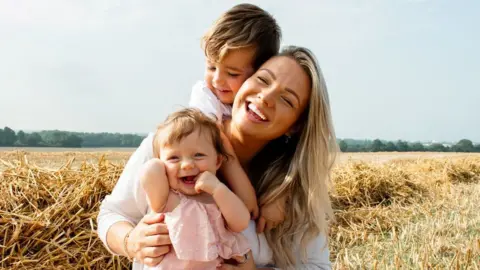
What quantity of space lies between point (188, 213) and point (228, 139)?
57cm

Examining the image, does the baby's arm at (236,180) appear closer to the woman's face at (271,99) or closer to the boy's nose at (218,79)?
the woman's face at (271,99)

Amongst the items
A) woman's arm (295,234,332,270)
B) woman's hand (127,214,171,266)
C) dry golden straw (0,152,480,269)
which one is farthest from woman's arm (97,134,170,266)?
dry golden straw (0,152,480,269)

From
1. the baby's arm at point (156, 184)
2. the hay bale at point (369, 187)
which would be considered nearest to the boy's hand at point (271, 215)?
the baby's arm at point (156, 184)

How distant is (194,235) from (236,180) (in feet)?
1.16

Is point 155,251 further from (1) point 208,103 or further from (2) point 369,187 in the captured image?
(2) point 369,187

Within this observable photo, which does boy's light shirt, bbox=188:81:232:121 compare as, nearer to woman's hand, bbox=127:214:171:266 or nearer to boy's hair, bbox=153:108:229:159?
boy's hair, bbox=153:108:229:159

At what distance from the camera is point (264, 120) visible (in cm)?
244

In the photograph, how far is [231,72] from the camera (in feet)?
9.10

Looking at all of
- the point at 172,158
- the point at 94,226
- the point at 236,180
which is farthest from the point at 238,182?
the point at 94,226

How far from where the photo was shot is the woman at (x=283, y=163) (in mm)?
2383

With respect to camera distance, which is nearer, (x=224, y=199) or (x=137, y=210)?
(x=224, y=199)

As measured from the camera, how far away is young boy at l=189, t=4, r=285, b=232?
272 centimetres

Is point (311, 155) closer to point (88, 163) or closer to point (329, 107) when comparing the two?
point (329, 107)

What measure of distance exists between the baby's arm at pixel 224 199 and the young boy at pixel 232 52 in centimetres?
60
